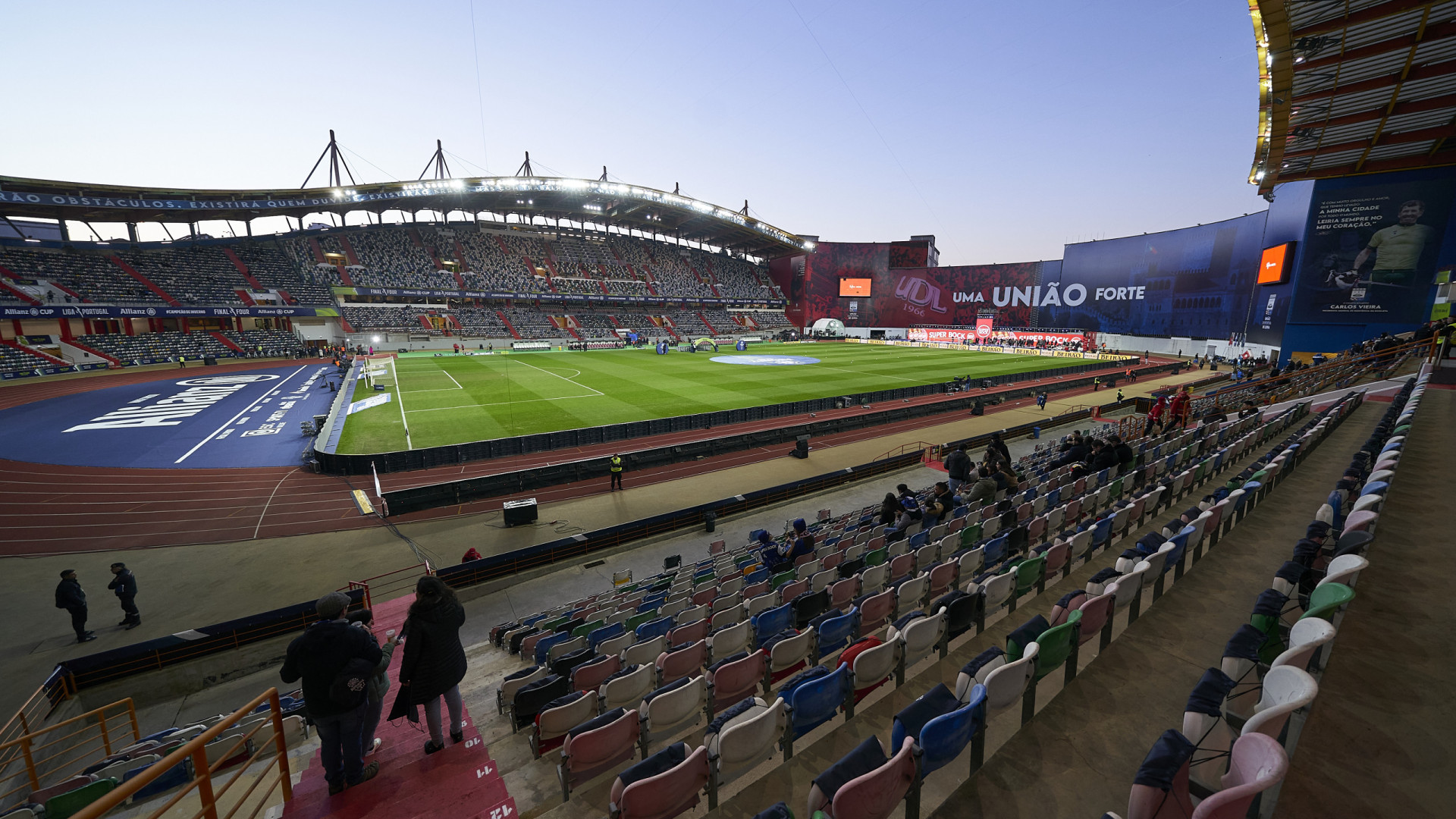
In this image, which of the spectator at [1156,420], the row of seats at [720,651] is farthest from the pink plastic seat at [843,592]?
the spectator at [1156,420]

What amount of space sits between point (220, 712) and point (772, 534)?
10.4 meters

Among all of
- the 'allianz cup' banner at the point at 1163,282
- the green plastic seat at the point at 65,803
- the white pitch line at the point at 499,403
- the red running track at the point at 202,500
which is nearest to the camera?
the green plastic seat at the point at 65,803

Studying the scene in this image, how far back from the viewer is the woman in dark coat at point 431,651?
4.26m

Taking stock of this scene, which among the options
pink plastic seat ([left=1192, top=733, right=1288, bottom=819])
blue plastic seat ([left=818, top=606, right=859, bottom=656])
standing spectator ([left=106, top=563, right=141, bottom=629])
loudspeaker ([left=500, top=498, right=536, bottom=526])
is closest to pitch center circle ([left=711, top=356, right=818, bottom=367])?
loudspeaker ([left=500, top=498, right=536, bottom=526])

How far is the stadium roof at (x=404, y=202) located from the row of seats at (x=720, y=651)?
202ft

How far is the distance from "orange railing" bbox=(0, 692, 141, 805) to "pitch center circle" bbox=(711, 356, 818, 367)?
40612mm

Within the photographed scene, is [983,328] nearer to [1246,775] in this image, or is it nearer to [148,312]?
[1246,775]

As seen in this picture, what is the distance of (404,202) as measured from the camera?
197 ft

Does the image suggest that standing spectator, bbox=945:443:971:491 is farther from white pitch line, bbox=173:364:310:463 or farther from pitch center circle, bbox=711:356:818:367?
pitch center circle, bbox=711:356:818:367

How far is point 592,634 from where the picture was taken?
21.2 feet

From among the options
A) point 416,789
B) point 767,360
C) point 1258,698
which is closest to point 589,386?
point 767,360

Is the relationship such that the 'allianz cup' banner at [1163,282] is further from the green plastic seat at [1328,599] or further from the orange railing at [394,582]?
the orange railing at [394,582]

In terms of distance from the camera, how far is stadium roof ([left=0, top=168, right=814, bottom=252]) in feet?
149

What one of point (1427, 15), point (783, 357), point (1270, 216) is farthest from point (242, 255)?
point (1270, 216)
